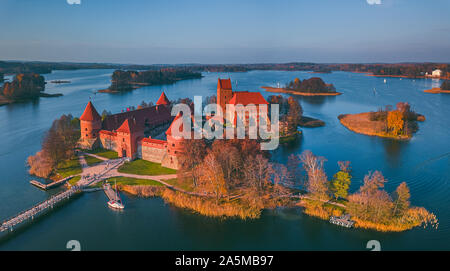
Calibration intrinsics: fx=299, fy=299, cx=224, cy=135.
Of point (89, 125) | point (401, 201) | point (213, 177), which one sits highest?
point (89, 125)

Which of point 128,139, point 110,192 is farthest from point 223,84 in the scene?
point 110,192

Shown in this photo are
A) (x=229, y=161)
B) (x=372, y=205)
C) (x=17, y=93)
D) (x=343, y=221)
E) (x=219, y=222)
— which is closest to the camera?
(x=372, y=205)

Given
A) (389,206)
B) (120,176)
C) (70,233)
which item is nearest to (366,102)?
(389,206)

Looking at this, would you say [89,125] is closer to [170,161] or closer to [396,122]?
[170,161]

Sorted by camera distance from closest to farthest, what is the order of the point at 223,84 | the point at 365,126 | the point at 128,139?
the point at 128,139 → the point at 365,126 → the point at 223,84

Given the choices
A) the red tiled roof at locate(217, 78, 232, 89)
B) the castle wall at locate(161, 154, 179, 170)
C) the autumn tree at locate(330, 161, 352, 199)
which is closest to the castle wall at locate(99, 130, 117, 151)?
the castle wall at locate(161, 154, 179, 170)

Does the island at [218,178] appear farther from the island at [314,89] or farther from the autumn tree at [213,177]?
the island at [314,89]

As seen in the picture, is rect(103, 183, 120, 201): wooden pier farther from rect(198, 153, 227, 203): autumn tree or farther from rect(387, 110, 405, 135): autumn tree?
rect(387, 110, 405, 135): autumn tree
